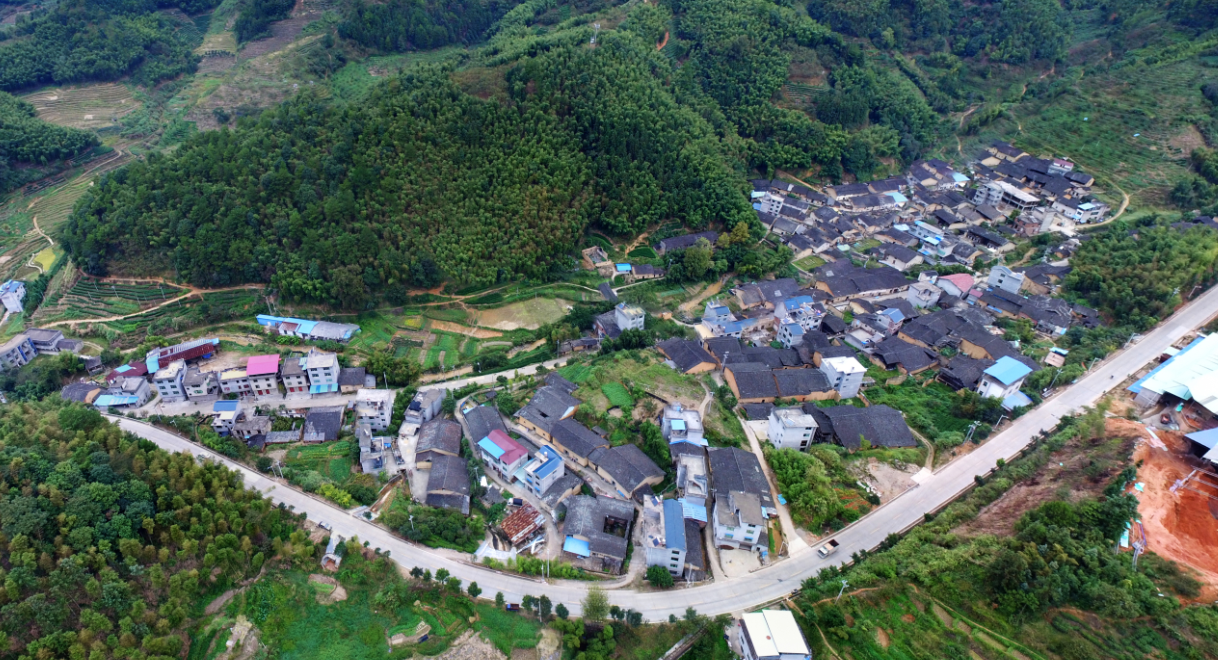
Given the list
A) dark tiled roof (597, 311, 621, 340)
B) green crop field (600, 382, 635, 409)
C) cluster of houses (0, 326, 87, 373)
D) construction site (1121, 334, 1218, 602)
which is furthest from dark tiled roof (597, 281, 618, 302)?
cluster of houses (0, 326, 87, 373)

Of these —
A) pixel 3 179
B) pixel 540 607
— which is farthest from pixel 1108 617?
pixel 3 179

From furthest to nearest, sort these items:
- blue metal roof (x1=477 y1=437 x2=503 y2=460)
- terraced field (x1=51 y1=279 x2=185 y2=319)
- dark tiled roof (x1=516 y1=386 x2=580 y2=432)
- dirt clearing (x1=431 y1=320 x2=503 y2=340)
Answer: terraced field (x1=51 y1=279 x2=185 y2=319), dirt clearing (x1=431 y1=320 x2=503 y2=340), dark tiled roof (x1=516 y1=386 x2=580 y2=432), blue metal roof (x1=477 y1=437 x2=503 y2=460)

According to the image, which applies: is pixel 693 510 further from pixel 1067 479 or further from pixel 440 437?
pixel 1067 479

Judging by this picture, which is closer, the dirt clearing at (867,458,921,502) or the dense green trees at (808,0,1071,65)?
the dirt clearing at (867,458,921,502)

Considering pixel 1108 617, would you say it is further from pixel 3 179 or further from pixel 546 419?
pixel 3 179

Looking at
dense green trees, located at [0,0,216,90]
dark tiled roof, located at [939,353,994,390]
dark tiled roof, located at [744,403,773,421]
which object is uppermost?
dense green trees, located at [0,0,216,90]

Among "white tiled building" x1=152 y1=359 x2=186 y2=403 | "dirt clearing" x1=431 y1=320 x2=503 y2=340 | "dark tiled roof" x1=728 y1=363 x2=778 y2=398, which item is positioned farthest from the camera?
"dirt clearing" x1=431 y1=320 x2=503 y2=340

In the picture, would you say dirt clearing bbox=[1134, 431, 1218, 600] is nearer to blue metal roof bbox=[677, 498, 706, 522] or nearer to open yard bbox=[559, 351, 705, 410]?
blue metal roof bbox=[677, 498, 706, 522]
